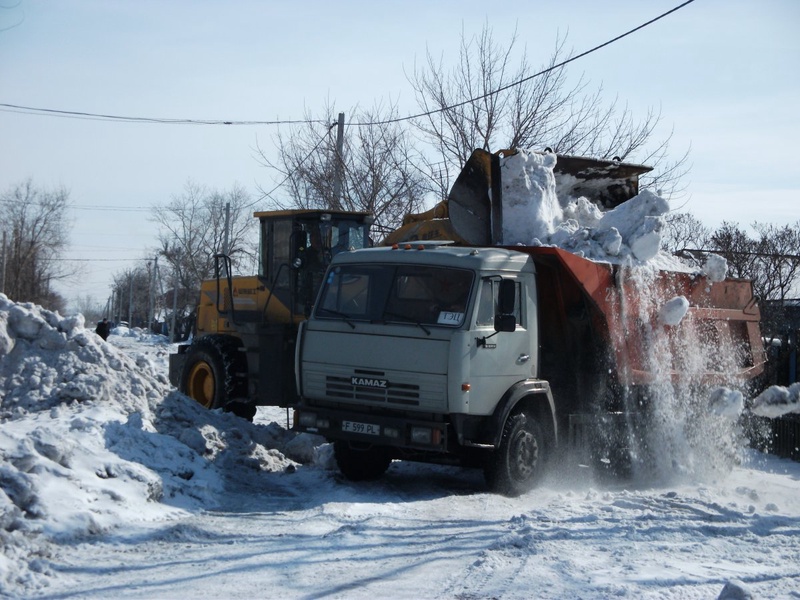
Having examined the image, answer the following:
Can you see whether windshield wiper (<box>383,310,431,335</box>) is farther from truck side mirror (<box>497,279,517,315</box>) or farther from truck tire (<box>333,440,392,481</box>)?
truck tire (<box>333,440,392,481</box>)

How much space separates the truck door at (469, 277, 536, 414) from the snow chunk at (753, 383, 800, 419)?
3.11 metres

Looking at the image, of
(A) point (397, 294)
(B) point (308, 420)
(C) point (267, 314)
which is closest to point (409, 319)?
(A) point (397, 294)

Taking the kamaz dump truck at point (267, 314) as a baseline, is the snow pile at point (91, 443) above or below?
below

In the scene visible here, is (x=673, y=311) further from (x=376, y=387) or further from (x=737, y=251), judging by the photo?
(x=737, y=251)

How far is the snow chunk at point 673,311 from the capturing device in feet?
33.1

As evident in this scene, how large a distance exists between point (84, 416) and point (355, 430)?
2568mm

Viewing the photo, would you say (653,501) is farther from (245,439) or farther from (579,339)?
(245,439)

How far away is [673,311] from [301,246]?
4916 millimetres

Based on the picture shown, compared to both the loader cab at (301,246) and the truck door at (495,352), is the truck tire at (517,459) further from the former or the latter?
the loader cab at (301,246)

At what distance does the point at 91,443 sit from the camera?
7.93 m

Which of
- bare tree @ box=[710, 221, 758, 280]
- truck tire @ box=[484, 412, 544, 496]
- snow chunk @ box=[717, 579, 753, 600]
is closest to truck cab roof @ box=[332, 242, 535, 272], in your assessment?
truck tire @ box=[484, 412, 544, 496]

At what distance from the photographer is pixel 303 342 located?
30.2ft

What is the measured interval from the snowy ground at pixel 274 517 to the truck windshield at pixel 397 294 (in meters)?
1.75

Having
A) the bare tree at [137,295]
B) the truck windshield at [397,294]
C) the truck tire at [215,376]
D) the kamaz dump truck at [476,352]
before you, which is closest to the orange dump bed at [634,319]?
the kamaz dump truck at [476,352]
